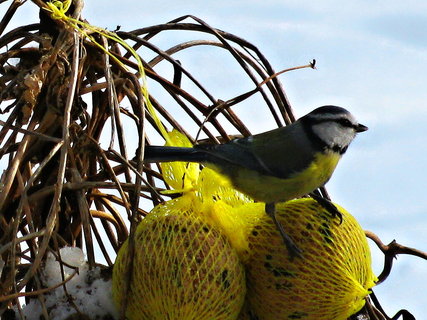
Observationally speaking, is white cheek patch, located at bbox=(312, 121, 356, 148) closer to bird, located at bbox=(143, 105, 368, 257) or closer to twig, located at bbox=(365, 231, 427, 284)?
bird, located at bbox=(143, 105, 368, 257)

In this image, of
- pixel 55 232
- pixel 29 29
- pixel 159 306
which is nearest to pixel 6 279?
pixel 55 232

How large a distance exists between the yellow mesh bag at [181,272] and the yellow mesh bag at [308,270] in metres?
0.04

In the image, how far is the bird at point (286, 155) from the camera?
1.67 meters

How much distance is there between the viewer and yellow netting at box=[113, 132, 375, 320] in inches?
57.8

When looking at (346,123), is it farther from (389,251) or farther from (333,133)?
(389,251)

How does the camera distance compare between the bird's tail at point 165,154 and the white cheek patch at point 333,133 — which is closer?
the bird's tail at point 165,154

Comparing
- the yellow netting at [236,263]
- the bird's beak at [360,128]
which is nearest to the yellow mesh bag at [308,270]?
the yellow netting at [236,263]

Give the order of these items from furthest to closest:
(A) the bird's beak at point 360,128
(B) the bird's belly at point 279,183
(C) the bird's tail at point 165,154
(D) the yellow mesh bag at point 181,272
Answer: (A) the bird's beak at point 360,128 < (B) the bird's belly at point 279,183 < (C) the bird's tail at point 165,154 < (D) the yellow mesh bag at point 181,272

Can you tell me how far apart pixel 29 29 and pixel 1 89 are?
19cm

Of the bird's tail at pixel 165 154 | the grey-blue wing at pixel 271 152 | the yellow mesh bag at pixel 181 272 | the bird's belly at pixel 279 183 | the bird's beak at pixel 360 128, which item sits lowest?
the yellow mesh bag at pixel 181 272

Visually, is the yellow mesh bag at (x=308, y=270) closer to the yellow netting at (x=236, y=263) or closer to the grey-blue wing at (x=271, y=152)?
the yellow netting at (x=236, y=263)

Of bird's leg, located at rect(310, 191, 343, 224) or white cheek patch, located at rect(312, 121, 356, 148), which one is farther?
white cheek patch, located at rect(312, 121, 356, 148)

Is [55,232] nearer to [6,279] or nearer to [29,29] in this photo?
[6,279]

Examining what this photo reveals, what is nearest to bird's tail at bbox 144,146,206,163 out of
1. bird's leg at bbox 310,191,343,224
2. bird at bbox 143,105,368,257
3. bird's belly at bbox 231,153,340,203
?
bird at bbox 143,105,368,257
